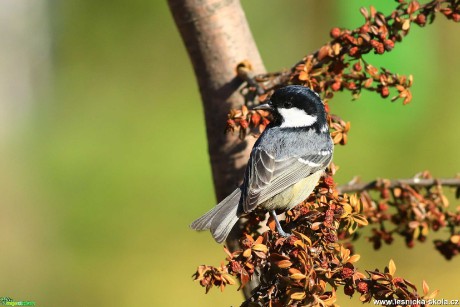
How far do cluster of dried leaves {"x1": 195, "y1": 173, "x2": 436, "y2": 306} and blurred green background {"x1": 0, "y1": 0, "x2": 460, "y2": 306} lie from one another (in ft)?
12.7

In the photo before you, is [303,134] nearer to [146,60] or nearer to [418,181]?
[418,181]

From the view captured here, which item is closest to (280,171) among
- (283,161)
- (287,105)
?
(283,161)

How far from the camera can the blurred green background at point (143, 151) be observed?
22.8 feet

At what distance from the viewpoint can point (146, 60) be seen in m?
10.1

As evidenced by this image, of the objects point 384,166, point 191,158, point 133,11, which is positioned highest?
point 133,11

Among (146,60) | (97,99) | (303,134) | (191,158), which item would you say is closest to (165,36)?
(146,60)

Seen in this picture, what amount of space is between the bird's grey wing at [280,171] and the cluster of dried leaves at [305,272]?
56 cm

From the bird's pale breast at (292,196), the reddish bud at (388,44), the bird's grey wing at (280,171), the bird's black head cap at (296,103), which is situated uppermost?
the reddish bud at (388,44)

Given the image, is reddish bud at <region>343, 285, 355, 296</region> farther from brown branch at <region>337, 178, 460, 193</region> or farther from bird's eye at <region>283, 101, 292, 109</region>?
bird's eye at <region>283, 101, 292, 109</region>

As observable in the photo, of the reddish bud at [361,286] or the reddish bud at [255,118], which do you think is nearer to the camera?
the reddish bud at [361,286]

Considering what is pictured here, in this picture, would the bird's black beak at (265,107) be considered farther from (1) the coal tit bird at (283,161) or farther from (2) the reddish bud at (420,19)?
(2) the reddish bud at (420,19)

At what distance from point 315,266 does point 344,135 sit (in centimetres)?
100

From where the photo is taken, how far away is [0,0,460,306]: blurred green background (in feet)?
22.8

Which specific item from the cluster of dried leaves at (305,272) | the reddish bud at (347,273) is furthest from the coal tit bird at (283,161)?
the reddish bud at (347,273)
